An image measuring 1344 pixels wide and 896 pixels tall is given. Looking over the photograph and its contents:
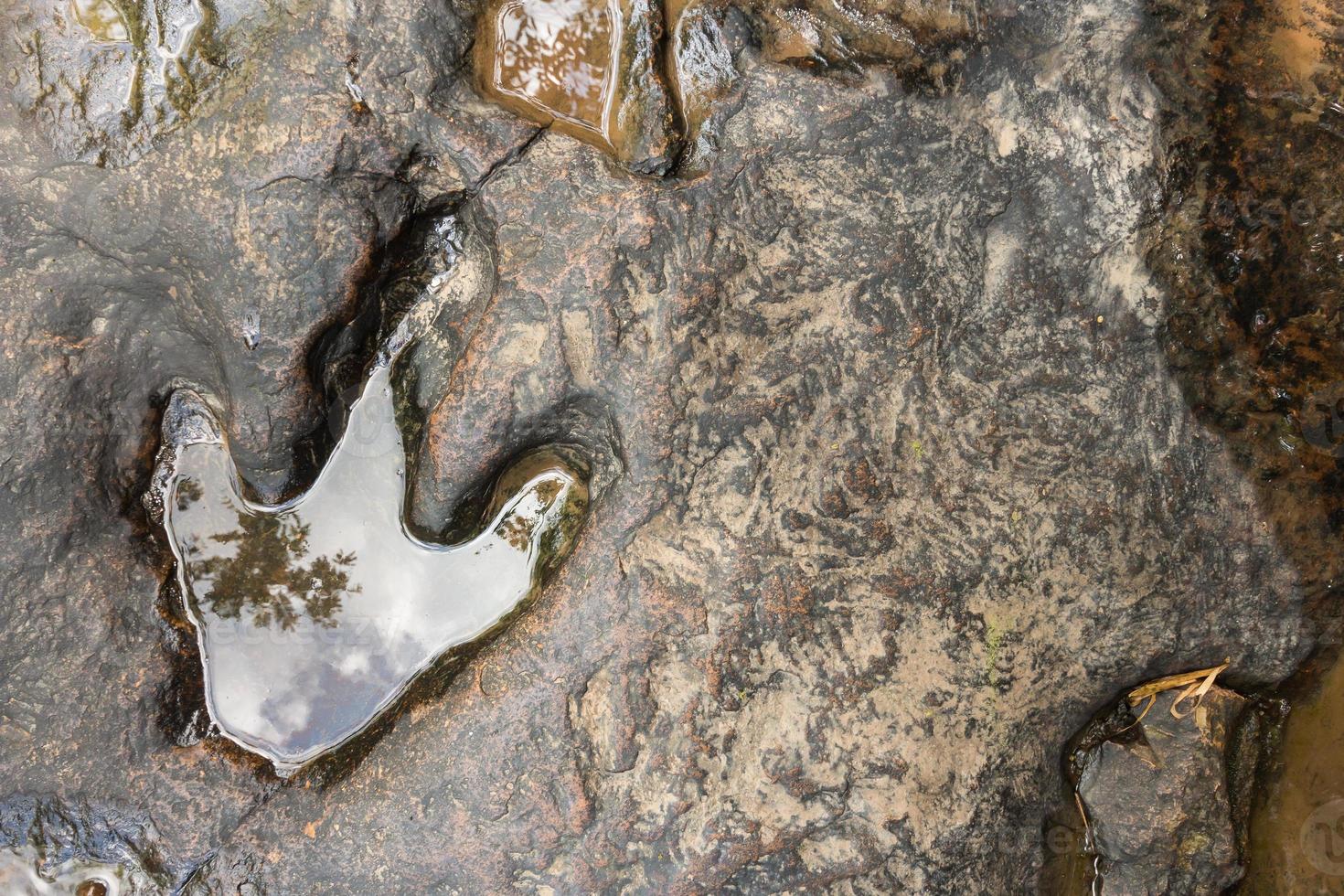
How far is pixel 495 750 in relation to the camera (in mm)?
2453

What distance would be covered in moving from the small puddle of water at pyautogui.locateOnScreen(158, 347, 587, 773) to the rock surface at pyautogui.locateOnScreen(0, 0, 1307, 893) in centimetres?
8

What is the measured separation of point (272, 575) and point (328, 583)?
0.49 ft

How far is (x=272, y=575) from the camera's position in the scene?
2.61 m

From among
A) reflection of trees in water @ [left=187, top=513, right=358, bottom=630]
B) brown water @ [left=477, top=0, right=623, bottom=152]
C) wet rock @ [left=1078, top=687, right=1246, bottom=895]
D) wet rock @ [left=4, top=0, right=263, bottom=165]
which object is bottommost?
→ reflection of trees in water @ [left=187, top=513, right=358, bottom=630]

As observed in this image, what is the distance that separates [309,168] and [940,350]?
1.68m

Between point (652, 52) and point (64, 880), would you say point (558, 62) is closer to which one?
point (652, 52)

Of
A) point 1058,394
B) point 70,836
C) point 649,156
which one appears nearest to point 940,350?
point 1058,394

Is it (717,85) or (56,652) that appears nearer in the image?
(56,652)

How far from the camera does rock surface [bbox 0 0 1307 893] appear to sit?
2.42 m

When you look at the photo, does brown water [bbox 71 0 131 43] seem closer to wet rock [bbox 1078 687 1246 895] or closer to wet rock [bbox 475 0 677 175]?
wet rock [bbox 475 0 677 175]

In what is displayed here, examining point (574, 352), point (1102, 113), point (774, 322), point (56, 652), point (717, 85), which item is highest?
point (1102, 113)

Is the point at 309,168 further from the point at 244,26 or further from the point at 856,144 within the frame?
the point at 856,144

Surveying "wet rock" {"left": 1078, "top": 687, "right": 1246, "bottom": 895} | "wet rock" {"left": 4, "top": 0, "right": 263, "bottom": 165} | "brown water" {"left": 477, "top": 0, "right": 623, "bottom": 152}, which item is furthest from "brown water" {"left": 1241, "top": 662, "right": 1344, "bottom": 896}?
"wet rock" {"left": 4, "top": 0, "right": 263, "bottom": 165}

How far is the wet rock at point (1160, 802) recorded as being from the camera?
262 centimetres
